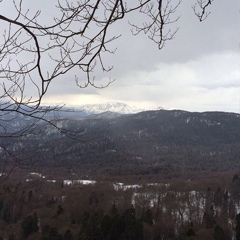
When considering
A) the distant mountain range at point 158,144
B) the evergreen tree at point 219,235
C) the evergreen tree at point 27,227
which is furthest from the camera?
the distant mountain range at point 158,144

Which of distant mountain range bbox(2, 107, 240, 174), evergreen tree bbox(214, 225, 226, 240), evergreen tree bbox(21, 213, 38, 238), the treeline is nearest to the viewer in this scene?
evergreen tree bbox(214, 225, 226, 240)

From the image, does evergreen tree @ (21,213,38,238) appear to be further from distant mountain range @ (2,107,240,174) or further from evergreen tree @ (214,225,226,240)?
distant mountain range @ (2,107,240,174)

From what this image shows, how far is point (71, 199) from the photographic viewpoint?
54.6 m

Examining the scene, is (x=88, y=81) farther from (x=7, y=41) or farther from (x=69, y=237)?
(x=69, y=237)

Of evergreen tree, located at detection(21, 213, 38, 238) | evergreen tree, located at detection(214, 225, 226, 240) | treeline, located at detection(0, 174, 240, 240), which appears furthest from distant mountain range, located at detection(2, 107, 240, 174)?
evergreen tree, located at detection(214, 225, 226, 240)

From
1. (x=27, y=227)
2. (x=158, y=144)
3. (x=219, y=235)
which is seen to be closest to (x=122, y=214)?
(x=27, y=227)

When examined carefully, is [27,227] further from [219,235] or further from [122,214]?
[219,235]

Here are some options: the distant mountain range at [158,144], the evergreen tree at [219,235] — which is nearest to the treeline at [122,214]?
the evergreen tree at [219,235]

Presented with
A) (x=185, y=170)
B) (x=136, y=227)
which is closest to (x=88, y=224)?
(x=136, y=227)

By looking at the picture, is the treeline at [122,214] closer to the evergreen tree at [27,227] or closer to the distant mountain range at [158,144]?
the evergreen tree at [27,227]

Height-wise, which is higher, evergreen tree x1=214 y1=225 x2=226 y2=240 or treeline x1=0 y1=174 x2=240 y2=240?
evergreen tree x1=214 y1=225 x2=226 y2=240

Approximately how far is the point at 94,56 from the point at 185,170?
352 ft

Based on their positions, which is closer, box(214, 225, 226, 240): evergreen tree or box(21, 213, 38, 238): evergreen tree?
box(214, 225, 226, 240): evergreen tree

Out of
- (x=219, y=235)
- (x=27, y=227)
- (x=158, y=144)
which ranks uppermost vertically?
(x=158, y=144)
